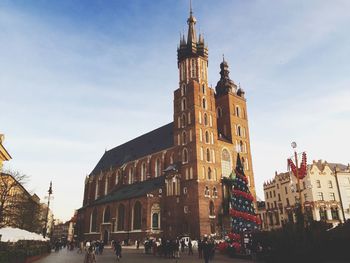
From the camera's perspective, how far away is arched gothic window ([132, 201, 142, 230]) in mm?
45906

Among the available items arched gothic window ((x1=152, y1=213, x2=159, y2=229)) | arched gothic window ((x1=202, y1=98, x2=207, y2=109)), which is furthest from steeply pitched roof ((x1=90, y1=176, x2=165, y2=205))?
arched gothic window ((x1=202, y1=98, x2=207, y2=109))

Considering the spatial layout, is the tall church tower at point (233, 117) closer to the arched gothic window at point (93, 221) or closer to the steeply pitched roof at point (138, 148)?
the steeply pitched roof at point (138, 148)

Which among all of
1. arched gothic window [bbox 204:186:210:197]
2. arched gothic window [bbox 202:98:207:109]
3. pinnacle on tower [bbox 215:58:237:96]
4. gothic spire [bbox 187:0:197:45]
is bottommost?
arched gothic window [bbox 204:186:210:197]

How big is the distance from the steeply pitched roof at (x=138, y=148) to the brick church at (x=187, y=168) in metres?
0.28

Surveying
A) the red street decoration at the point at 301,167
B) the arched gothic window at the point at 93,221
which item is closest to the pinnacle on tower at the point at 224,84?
the arched gothic window at the point at 93,221

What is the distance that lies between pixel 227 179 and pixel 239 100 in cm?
1545

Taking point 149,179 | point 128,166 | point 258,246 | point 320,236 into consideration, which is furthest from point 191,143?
point 320,236

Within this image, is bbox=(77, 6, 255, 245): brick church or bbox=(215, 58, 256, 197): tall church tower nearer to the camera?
bbox=(77, 6, 255, 245): brick church

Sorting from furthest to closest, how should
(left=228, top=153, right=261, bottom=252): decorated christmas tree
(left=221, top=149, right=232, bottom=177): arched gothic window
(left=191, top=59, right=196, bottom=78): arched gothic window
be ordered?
(left=191, top=59, right=196, bottom=78): arched gothic window
(left=221, top=149, right=232, bottom=177): arched gothic window
(left=228, top=153, right=261, bottom=252): decorated christmas tree

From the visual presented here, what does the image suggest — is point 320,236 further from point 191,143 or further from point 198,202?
point 191,143

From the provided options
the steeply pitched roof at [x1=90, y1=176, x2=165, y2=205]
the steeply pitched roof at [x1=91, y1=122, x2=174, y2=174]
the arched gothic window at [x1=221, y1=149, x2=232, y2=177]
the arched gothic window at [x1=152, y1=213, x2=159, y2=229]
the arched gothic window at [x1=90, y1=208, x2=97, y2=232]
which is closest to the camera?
the arched gothic window at [x1=152, y1=213, x2=159, y2=229]

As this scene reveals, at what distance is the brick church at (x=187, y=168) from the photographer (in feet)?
141

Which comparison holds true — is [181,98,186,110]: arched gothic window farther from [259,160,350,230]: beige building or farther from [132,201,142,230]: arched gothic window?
[259,160,350,230]: beige building

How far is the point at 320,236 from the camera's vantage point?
580 inches
